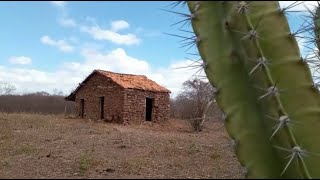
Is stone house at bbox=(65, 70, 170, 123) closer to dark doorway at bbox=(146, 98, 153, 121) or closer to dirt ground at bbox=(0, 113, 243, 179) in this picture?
dark doorway at bbox=(146, 98, 153, 121)

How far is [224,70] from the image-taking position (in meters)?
2.62

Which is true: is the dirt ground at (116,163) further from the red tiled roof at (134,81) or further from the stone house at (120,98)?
the red tiled roof at (134,81)

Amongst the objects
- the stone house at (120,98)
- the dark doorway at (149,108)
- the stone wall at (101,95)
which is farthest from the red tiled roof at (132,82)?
the dark doorway at (149,108)

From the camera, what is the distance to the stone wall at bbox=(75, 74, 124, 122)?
21984 millimetres

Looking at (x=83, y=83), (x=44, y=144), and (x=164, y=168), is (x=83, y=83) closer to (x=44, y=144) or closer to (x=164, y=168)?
(x=44, y=144)

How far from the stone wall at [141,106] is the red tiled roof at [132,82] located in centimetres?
23

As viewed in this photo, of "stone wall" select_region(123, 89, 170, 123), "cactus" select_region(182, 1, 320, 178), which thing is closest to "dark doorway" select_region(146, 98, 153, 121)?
"stone wall" select_region(123, 89, 170, 123)

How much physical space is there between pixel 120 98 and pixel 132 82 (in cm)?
189

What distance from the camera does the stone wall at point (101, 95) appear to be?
21984 millimetres

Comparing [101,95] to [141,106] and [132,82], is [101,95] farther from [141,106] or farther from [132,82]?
[141,106]

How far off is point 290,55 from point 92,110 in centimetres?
2155

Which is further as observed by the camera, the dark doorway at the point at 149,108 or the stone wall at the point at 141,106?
the dark doorway at the point at 149,108

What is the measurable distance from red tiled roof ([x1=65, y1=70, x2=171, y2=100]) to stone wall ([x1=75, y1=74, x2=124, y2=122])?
0.22 meters

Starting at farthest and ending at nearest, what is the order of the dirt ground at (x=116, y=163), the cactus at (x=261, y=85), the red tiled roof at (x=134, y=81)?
the red tiled roof at (x=134, y=81), the dirt ground at (x=116, y=163), the cactus at (x=261, y=85)
